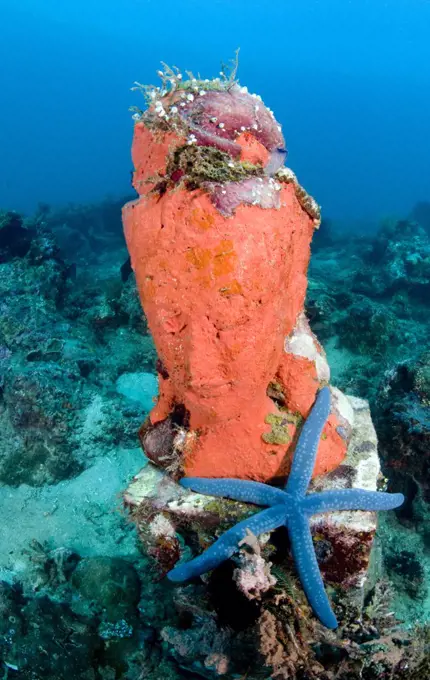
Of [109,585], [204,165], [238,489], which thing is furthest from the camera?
[109,585]

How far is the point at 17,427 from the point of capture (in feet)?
21.8

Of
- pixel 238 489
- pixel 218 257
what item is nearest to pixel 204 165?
pixel 218 257

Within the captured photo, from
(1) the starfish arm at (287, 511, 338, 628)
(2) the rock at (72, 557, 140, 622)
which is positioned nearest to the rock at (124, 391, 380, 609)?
(1) the starfish arm at (287, 511, 338, 628)

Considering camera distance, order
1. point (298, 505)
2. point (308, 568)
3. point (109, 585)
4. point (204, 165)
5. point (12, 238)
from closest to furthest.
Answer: point (204, 165), point (308, 568), point (298, 505), point (109, 585), point (12, 238)

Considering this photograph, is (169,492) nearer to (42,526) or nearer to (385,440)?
(42,526)

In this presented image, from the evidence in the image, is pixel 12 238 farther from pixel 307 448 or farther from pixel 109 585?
pixel 307 448

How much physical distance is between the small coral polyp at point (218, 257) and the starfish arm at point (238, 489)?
17cm

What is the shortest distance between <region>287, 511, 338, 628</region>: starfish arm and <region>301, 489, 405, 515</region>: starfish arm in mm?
160

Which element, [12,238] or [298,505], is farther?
[12,238]

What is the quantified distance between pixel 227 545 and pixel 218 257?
2028mm

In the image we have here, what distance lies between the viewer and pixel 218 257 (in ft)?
8.65

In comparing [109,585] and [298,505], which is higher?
[298,505]

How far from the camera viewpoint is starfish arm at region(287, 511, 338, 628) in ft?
9.62

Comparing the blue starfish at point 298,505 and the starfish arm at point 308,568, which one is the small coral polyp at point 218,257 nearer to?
the blue starfish at point 298,505
